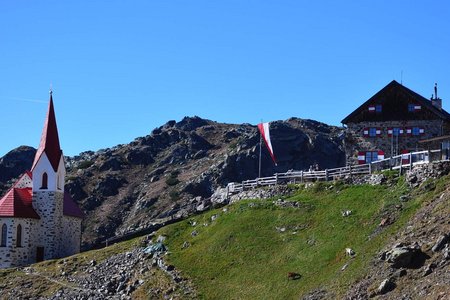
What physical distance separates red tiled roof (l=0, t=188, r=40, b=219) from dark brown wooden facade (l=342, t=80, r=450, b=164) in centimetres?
2951

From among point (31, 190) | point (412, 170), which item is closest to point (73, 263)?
point (31, 190)

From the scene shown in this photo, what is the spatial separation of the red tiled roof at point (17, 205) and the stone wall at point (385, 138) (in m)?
29.5

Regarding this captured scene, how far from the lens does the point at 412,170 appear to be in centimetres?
4953

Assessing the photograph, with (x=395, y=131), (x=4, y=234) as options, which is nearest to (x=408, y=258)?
(x=395, y=131)

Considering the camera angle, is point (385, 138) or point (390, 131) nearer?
point (390, 131)

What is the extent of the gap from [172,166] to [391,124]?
69692mm

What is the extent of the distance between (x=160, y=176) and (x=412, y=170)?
272 feet

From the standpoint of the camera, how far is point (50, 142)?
234 feet

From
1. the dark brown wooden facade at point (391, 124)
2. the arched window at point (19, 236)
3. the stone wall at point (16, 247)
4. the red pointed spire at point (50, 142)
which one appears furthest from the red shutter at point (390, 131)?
the arched window at point (19, 236)

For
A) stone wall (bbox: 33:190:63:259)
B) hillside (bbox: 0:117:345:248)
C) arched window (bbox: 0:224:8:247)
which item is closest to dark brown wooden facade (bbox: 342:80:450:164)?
stone wall (bbox: 33:190:63:259)

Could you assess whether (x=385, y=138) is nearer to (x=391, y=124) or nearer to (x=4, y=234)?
(x=391, y=124)

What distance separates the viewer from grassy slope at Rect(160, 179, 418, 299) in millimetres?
42656

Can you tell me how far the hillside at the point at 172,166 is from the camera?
373 ft

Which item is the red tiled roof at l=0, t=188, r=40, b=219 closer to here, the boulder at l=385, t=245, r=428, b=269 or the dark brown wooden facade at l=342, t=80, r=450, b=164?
the dark brown wooden facade at l=342, t=80, r=450, b=164
